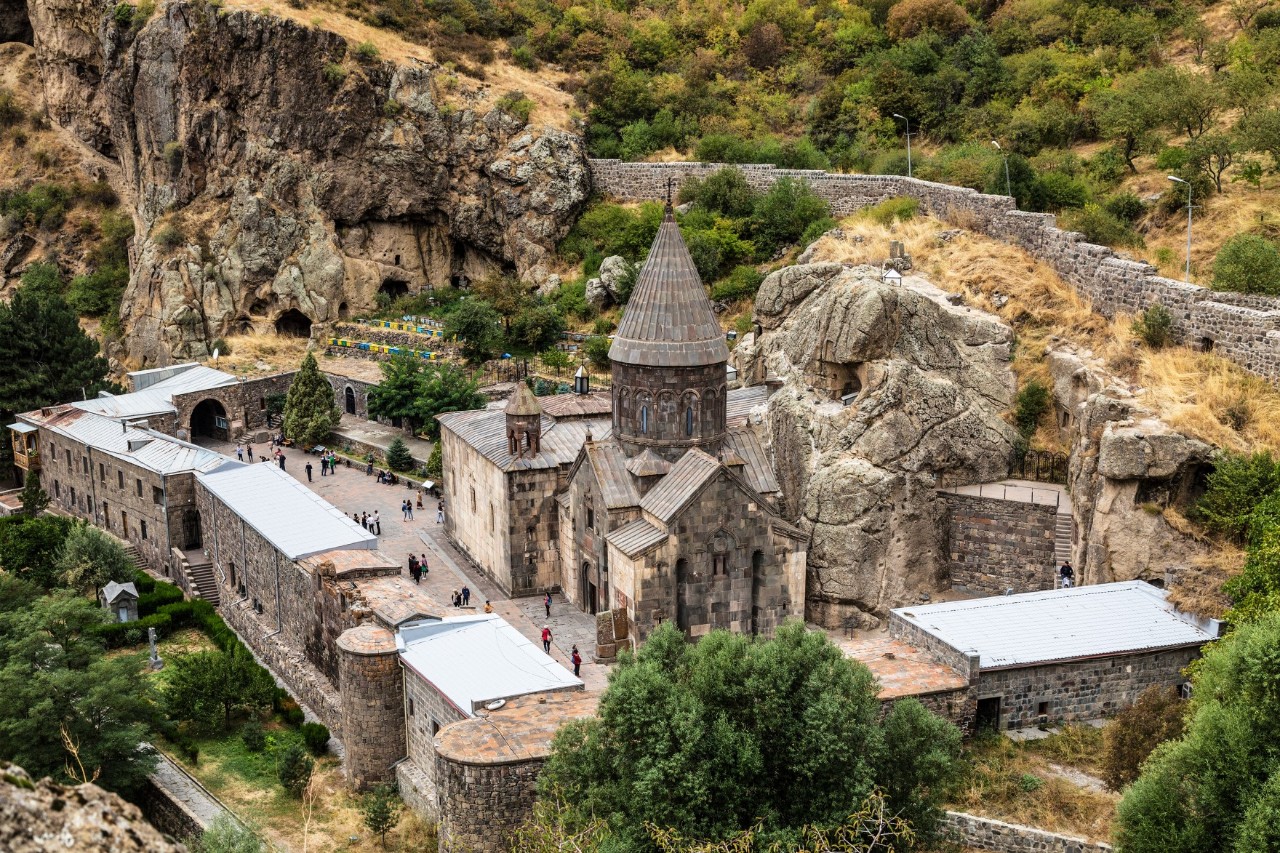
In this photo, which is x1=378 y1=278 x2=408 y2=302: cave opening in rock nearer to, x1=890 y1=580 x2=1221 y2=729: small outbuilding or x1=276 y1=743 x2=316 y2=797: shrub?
x1=276 y1=743 x2=316 y2=797: shrub

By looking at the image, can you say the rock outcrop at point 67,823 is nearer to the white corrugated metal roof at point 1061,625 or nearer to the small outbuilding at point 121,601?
the white corrugated metal roof at point 1061,625

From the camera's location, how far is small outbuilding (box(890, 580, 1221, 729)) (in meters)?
23.0

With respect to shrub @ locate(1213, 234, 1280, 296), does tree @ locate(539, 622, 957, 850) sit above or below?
below

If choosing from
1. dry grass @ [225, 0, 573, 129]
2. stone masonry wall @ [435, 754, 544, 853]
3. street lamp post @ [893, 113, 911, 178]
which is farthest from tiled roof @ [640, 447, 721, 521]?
dry grass @ [225, 0, 573, 129]

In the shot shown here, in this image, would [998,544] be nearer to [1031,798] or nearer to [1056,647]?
[1056,647]

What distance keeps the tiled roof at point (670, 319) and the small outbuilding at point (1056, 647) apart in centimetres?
740

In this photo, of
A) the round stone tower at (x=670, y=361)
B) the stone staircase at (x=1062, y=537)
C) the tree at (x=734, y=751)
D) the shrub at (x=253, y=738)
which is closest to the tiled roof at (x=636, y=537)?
the round stone tower at (x=670, y=361)

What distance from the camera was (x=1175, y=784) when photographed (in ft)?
57.2

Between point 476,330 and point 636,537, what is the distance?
70.1ft

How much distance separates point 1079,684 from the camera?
23516 millimetres

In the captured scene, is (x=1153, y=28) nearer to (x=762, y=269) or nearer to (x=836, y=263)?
(x=762, y=269)

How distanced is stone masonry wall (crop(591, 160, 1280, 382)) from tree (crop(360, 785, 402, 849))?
1981 centimetres

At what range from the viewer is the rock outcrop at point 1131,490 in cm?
2638

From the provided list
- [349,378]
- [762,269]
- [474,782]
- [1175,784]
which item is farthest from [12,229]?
[1175,784]
